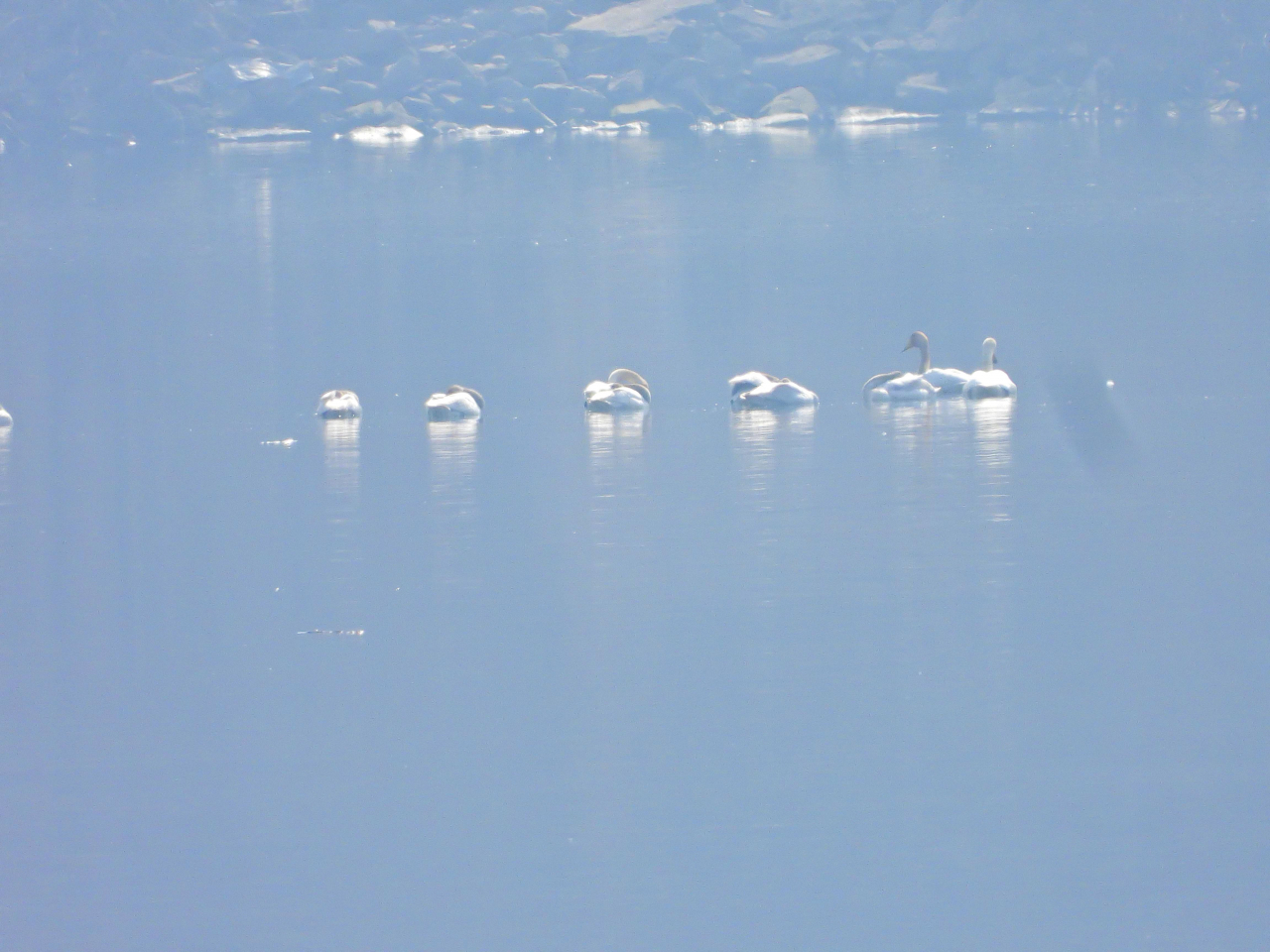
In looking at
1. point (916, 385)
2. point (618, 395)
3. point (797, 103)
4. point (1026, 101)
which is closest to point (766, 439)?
point (618, 395)

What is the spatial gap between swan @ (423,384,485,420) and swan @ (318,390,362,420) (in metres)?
0.64

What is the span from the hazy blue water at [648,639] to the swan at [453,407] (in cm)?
34

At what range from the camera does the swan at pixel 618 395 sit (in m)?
16.4

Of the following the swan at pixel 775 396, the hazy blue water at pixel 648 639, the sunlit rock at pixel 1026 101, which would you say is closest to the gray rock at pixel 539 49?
the sunlit rock at pixel 1026 101

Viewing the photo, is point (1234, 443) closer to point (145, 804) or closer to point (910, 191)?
point (145, 804)

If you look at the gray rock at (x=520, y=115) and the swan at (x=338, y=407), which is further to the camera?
the gray rock at (x=520, y=115)

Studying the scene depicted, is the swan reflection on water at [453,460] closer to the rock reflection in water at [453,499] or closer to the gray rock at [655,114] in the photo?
the rock reflection in water at [453,499]

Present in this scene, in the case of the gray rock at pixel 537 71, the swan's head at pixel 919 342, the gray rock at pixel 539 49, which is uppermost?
the gray rock at pixel 539 49

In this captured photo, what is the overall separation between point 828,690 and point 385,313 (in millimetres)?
16471

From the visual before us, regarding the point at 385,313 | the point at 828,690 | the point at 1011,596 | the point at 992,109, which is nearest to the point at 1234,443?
the point at 1011,596

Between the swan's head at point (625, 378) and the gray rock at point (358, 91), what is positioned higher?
the gray rock at point (358, 91)

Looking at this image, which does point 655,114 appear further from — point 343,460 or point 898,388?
point 343,460

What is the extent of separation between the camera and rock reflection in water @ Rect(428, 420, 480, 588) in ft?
37.6

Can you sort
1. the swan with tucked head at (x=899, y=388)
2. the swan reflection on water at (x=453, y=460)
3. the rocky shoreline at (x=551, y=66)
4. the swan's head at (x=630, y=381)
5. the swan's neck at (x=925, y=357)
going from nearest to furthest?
1. the swan reflection on water at (x=453, y=460)
2. the swan with tucked head at (x=899, y=388)
3. the swan's head at (x=630, y=381)
4. the swan's neck at (x=925, y=357)
5. the rocky shoreline at (x=551, y=66)
